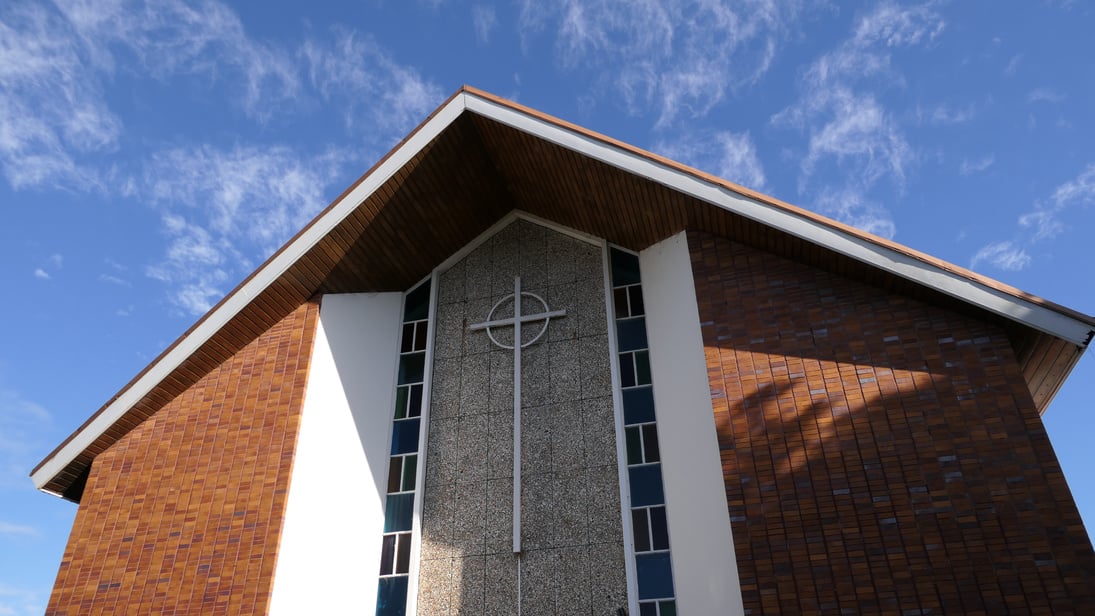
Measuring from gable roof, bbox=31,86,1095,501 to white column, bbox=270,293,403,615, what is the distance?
1.91 ft

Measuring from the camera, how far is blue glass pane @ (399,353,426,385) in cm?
1148

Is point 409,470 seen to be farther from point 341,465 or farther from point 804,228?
point 804,228

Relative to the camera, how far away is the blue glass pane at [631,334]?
10875 millimetres

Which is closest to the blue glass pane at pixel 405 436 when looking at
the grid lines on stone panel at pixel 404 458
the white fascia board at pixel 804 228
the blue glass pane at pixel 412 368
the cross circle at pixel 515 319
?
the grid lines on stone panel at pixel 404 458

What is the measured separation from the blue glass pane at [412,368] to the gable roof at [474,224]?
1.09m

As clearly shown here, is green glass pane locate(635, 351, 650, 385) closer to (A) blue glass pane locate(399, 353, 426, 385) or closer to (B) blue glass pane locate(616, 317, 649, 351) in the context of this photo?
(B) blue glass pane locate(616, 317, 649, 351)

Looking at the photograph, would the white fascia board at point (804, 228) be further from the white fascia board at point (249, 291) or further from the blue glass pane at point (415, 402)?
the blue glass pane at point (415, 402)

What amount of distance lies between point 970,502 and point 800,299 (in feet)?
8.68

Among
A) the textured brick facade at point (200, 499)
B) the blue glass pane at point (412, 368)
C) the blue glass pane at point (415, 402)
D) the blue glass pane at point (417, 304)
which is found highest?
the blue glass pane at point (417, 304)

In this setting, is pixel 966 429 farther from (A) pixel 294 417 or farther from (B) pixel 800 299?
(A) pixel 294 417

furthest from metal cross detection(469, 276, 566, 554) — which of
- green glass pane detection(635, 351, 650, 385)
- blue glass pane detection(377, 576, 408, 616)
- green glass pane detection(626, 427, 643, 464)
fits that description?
blue glass pane detection(377, 576, 408, 616)

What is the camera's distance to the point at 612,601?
9.19m

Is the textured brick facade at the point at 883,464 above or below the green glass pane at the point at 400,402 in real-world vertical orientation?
below

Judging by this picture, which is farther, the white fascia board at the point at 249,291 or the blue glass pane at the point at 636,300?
the blue glass pane at the point at 636,300
